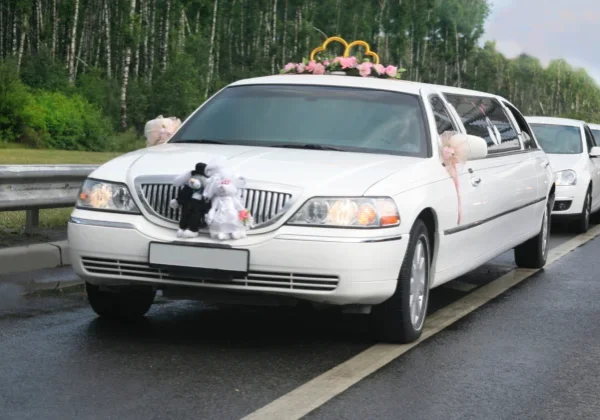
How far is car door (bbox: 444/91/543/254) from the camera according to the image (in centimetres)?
812

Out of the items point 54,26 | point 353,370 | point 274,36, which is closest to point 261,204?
point 353,370

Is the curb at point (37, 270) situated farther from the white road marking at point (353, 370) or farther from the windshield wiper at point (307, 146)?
the white road marking at point (353, 370)

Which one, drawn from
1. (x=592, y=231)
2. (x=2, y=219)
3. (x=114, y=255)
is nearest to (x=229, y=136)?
(x=114, y=255)

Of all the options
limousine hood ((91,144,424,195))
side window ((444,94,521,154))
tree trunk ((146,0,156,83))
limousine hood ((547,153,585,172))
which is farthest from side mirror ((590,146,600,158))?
tree trunk ((146,0,156,83))

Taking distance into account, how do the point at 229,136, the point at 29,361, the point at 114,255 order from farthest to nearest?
→ the point at 229,136 → the point at 114,255 → the point at 29,361

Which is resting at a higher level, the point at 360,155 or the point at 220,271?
the point at 360,155

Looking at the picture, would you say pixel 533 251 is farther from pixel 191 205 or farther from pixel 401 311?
pixel 191 205

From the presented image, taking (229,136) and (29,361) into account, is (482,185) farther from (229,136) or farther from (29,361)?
(29,361)

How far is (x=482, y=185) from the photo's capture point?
8008mm

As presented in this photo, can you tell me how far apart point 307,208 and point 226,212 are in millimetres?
426

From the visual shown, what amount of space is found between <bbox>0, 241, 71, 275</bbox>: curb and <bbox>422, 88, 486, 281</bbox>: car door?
3087 millimetres

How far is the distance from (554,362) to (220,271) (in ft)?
6.11

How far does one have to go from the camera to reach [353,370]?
588 cm

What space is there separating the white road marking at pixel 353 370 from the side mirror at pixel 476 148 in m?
1.08
